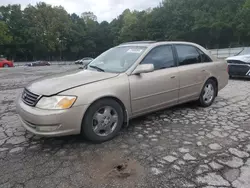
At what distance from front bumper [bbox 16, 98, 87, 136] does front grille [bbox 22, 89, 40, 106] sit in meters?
0.08

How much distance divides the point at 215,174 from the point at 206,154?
0.42 m

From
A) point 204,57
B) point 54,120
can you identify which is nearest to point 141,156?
point 54,120

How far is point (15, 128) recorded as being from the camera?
11.5ft

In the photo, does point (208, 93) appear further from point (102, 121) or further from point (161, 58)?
point (102, 121)

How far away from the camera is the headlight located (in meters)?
2.52

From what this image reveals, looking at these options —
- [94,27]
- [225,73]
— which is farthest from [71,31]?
[225,73]

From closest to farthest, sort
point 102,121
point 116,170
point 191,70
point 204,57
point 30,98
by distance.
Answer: point 116,170 < point 30,98 < point 102,121 < point 191,70 < point 204,57

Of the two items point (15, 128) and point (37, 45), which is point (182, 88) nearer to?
point (15, 128)

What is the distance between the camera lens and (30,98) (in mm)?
2754

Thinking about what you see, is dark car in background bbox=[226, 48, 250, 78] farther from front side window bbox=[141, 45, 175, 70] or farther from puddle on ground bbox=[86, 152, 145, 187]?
puddle on ground bbox=[86, 152, 145, 187]

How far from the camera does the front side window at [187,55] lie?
393 cm

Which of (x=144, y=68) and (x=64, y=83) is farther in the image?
(x=144, y=68)

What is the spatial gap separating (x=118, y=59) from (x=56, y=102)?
1.51 m

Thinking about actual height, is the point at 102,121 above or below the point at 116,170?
above
